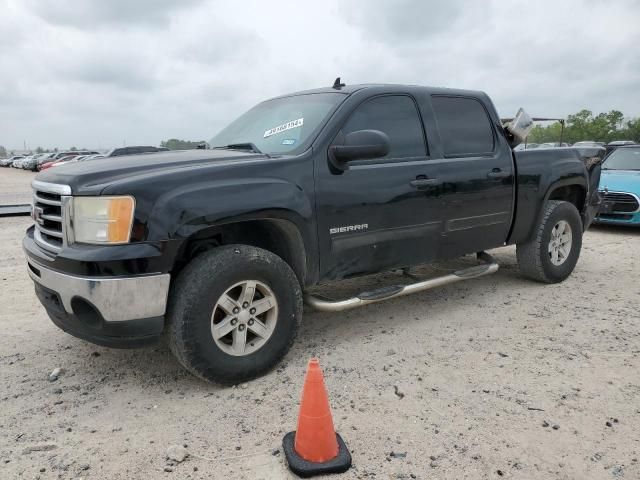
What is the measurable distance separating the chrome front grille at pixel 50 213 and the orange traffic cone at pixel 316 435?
5.35 ft

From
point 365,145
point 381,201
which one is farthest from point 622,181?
point 365,145

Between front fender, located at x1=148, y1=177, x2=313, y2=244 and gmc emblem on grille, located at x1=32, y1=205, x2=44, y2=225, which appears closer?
front fender, located at x1=148, y1=177, x2=313, y2=244

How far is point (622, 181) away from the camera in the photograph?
9.05 metres

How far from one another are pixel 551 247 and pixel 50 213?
461cm

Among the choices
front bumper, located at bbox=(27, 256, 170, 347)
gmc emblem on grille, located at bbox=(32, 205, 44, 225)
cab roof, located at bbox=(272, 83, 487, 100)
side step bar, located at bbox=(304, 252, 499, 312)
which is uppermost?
cab roof, located at bbox=(272, 83, 487, 100)

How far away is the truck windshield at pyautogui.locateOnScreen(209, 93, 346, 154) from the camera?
3.64 m

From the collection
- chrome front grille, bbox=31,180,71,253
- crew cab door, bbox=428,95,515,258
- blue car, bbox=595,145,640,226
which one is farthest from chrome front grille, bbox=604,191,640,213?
chrome front grille, bbox=31,180,71,253

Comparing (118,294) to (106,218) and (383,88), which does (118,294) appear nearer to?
(106,218)

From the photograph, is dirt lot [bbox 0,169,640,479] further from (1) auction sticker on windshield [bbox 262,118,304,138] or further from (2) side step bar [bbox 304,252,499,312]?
(1) auction sticker on windshield [bbox 262,118,304,138]

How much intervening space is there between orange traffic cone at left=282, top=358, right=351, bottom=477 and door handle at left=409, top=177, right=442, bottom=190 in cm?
194

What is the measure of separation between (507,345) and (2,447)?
3.24 meters

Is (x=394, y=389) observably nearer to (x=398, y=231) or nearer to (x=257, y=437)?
(x=257, y=437)

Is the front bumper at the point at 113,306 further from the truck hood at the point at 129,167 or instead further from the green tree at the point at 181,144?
the green tree at the point at 181,144

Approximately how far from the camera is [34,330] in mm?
4113
